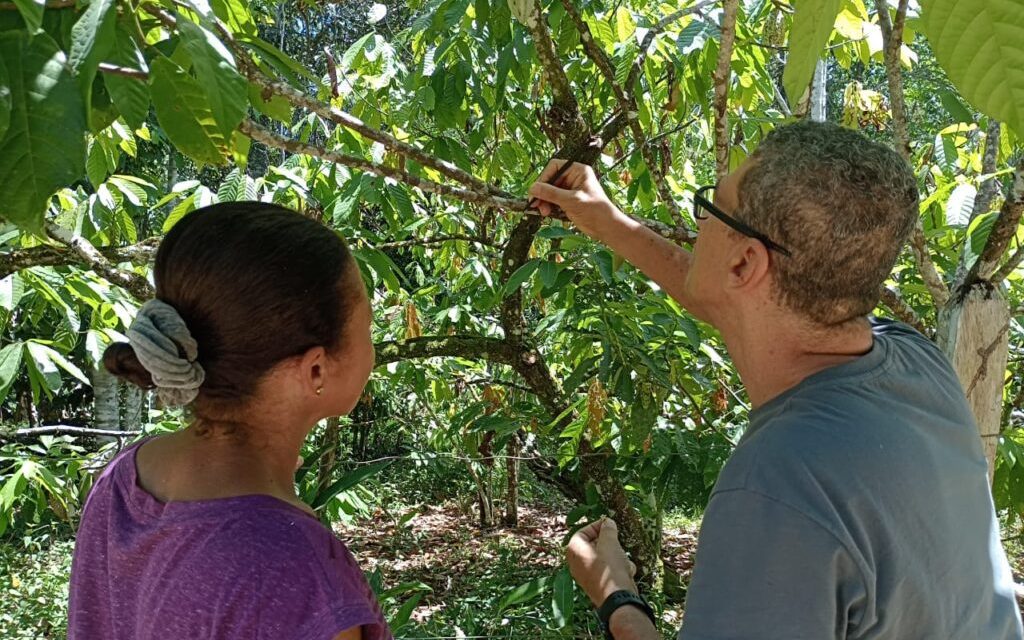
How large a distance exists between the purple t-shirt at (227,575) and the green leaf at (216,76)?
41cm

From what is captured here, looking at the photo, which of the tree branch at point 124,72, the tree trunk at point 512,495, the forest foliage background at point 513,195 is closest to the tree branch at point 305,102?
the forest foliage background at point 513,195

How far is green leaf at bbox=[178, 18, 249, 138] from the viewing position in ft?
2.52

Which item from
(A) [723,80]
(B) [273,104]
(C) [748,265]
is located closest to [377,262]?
(B) [273,104]

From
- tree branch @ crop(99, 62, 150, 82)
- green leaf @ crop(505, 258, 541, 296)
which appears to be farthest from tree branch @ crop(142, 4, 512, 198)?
green leaf @ crop(505, 258, 541, 296)

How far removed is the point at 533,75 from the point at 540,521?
368 centimetres

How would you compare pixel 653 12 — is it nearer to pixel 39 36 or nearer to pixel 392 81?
pixel 392 81

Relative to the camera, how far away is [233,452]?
1.00 m

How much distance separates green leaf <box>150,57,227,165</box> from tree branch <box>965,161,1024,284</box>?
1.20 metres

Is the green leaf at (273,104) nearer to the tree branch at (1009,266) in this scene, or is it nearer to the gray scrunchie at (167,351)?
the gray scrunchie at (167,351)

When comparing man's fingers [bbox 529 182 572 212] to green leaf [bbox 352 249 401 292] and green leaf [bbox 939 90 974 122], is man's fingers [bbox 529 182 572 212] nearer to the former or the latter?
green leaf [bbox 352 249 401 292]

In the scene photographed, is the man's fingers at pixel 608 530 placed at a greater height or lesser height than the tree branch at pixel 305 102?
lesser

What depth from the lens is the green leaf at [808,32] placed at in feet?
2.25

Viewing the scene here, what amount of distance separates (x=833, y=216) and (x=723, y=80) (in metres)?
0.58

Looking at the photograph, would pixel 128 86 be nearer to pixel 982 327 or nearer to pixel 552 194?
pixel 552 194
